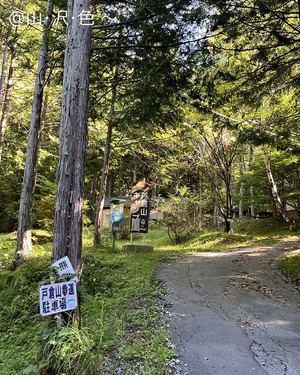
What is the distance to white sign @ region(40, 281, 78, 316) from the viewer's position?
2.88 m

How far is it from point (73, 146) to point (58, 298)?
1.64 m

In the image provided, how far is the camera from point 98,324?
157 inches

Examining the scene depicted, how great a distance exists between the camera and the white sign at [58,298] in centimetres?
288

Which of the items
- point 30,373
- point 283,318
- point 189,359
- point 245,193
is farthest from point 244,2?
point 245,193

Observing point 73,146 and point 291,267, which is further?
point 291,267

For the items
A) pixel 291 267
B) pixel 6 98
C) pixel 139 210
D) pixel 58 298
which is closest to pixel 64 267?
pixel 58 298

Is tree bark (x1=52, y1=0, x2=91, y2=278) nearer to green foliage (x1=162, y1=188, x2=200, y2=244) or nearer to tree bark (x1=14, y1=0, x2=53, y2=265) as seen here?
tree bark (x1=14, y1=0, x2=53, y2=265)

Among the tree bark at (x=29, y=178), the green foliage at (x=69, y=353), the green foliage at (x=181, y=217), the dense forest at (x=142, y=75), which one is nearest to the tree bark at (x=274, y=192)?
the dense forest at (x=142, y=75)

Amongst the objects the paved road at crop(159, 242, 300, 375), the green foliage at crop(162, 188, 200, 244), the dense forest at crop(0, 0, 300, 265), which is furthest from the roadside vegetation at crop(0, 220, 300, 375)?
the green foliage at crop(162, 188, 200, 244)

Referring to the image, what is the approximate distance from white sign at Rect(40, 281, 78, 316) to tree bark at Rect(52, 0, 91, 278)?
244 mm

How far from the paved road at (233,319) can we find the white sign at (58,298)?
1310mm

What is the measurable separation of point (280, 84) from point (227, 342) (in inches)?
222

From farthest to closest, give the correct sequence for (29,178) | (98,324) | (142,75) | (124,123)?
(124,123) < (29,178) < (142,75) < (98,324)

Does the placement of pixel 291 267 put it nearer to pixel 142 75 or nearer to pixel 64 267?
pixel 142 75
